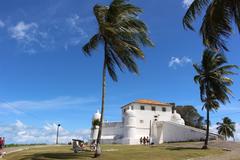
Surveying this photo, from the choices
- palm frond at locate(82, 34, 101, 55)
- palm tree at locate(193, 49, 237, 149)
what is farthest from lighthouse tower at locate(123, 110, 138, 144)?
palm frond at locate(82, 34, 101, 55)

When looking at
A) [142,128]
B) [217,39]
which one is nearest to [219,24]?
[217,39]

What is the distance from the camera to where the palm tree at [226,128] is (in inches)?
3620

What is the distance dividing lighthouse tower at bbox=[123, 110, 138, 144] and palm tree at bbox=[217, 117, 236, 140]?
38706mm

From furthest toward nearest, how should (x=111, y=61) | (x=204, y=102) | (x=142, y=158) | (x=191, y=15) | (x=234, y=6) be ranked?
(x=204, y=102) → (x=111, y=61) → (x=142, y=158) → (x=191, y=15) → (x=234, y=6)

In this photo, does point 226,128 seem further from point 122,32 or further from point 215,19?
point 215,19

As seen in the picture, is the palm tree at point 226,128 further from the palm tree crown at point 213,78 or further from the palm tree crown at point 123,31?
the palm tree crown at point 123,31

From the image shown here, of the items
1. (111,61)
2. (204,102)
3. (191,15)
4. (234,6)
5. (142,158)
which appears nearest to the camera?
(234,6)

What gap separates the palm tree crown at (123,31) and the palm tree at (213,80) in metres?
11.6

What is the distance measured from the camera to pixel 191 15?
47.2ft

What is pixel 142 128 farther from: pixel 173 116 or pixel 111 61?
pixel 111 61

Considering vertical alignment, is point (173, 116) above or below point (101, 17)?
below

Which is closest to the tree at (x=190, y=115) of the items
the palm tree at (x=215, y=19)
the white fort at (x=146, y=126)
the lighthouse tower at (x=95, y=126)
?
the white fort at (x=146, y=126)

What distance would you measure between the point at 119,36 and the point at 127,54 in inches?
53.5

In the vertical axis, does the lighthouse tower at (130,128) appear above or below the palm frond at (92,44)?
below
